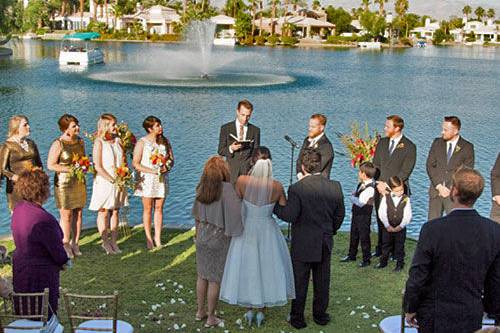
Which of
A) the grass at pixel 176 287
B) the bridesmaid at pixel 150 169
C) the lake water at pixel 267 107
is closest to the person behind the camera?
the grass at pixel 176 287

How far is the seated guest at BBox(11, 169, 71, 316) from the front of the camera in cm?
571

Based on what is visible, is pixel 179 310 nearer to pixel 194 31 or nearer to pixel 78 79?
pixel 78 79

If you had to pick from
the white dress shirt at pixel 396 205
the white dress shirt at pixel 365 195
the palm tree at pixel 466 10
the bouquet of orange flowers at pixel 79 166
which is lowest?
the white dress shirt at pixel 396 205

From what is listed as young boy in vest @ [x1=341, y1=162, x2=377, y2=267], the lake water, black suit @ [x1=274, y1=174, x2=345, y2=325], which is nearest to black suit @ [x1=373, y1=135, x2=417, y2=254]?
young boy in vest @ [x1=341, y1=162, x2=377, y2=267]

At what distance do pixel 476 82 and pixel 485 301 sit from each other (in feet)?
142

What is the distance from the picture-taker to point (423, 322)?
493 centimetres

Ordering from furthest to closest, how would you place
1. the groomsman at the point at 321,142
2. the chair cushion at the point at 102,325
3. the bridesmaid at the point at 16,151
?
the groomsman at the point at 321,142
the bridesmaid at the point at 16,151
the chair cushion at the point at 102,325

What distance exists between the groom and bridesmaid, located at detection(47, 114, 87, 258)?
3.41 m

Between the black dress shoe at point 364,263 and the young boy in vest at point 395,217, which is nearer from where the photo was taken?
the young boy in vest at point 395,217

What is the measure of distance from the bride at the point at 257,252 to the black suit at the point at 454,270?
2.20 meters

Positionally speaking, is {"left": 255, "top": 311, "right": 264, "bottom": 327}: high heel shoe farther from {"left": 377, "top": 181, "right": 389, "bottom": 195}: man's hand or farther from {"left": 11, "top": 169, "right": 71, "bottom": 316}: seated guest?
{"left": 377, "top": 181, "right": 389, "bottom": 195}: man's hand

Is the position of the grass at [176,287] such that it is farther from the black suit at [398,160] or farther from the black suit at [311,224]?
the black suit at [398,160]

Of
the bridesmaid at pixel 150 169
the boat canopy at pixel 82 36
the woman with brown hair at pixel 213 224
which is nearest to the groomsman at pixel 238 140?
the bridesmaid at pixel 150 169

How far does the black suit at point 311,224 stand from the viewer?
6691 mm
